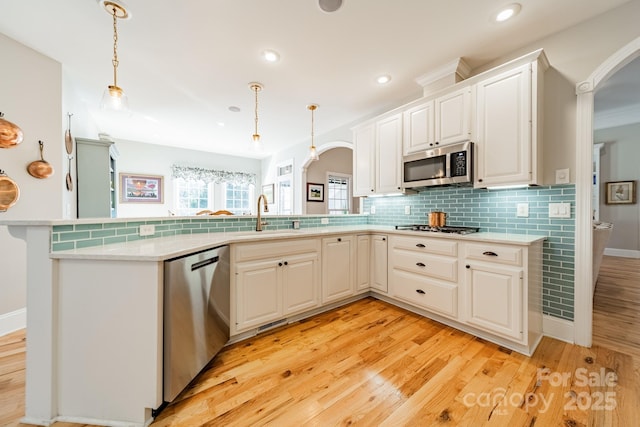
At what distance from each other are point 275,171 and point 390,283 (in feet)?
16.2

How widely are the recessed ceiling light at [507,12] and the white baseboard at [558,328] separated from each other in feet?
8.22

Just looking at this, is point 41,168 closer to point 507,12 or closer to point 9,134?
point 9,134

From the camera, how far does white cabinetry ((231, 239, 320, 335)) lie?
6.49 ft

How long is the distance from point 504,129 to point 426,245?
1.21m

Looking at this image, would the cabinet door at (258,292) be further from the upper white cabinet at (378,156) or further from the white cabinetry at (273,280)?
the upper white cabinet at (378,156)

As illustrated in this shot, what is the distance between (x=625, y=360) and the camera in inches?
67.8

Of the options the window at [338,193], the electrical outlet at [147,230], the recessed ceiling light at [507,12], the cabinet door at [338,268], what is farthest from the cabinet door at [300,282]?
the window at [338,193]

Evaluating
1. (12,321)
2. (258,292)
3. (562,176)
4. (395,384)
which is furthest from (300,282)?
(12,321)

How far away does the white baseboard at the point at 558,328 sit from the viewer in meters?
2.01

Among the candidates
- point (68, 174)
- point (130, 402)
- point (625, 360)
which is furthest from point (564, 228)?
point (68, 174)

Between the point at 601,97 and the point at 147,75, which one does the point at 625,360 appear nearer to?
the point at 601,97

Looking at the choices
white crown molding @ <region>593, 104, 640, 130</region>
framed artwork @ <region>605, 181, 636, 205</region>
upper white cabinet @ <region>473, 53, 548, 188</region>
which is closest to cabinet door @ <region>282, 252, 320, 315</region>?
upper white cabinet @ <region>473, 53, 548, 188</region>

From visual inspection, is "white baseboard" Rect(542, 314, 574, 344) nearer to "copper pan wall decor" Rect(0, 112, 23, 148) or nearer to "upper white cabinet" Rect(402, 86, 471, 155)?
"upper white cabinet" Rect(402, 86, 471, 155)

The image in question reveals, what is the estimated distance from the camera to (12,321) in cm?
223
